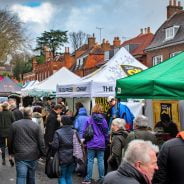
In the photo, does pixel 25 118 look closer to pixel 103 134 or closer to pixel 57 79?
pixel 103 134

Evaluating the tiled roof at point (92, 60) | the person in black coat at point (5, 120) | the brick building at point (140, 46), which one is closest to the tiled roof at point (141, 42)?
the brick building at point (140, 46)

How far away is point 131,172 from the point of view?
3398mm

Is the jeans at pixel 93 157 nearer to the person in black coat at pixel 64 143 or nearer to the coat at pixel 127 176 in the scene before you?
the person in black coat at pixel 64 143

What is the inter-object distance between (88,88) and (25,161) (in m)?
5.24

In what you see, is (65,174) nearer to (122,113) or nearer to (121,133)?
(121,133)

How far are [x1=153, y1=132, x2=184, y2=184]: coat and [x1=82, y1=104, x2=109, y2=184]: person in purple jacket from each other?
4333mm

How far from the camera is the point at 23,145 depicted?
25.1ft

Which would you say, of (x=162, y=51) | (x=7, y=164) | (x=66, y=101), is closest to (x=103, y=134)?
(x=7, y=164)

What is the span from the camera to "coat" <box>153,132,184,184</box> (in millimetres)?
4773

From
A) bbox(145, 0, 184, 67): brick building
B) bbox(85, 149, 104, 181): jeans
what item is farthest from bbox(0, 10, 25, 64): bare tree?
bbox(85, 149, 104, 181): jeans

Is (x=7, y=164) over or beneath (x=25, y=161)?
beneath

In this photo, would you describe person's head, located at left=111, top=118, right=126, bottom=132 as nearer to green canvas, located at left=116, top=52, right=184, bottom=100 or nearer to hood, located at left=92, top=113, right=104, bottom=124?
green canvas, located at left=116, top=52, right=184, bottom=100

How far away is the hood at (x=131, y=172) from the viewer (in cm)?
340

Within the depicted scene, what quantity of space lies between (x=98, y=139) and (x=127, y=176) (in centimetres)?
591
